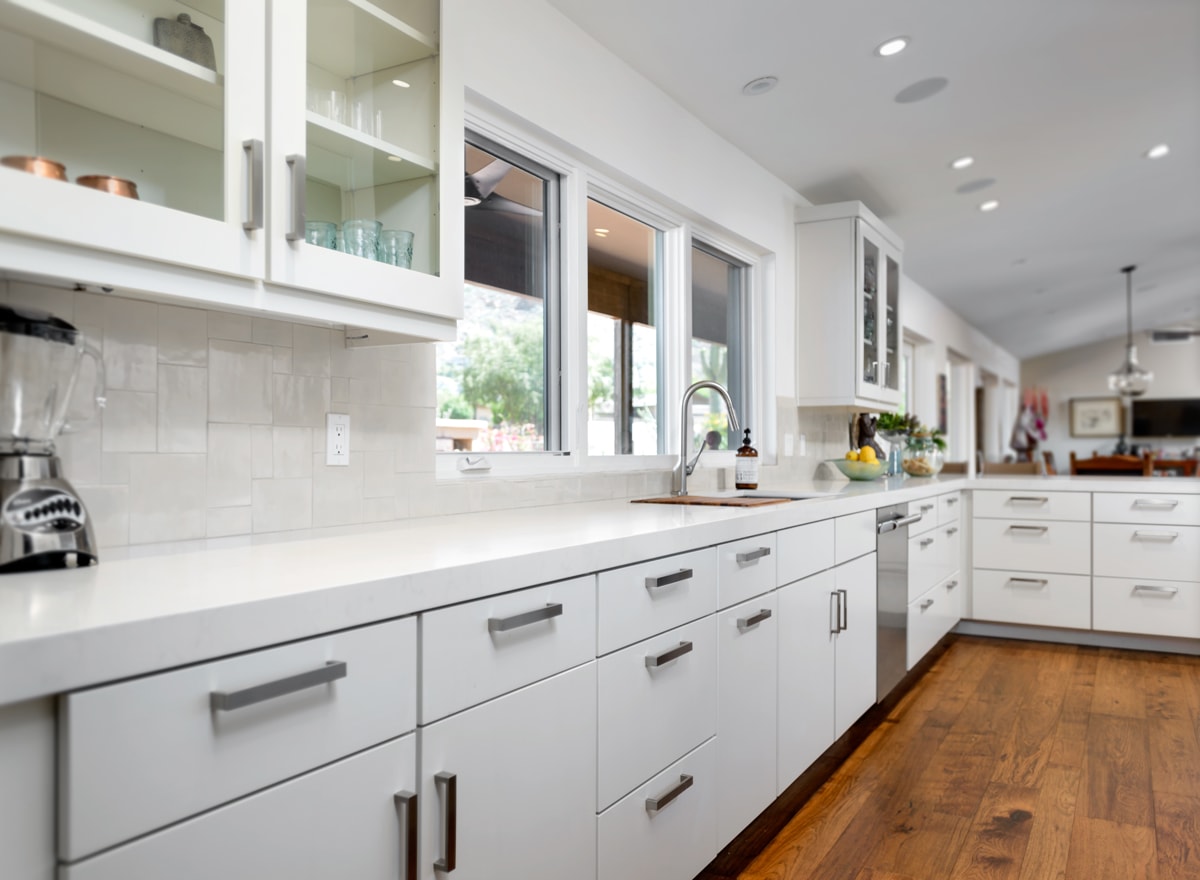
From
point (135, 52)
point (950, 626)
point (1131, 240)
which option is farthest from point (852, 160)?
point (1131, 240)

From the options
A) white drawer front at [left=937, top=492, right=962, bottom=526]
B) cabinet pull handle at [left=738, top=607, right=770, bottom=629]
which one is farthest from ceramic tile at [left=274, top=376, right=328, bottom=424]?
white drawer front at [left=937, top=492, right=962, bottom=526]

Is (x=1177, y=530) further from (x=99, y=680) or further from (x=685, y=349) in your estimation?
(x=99, y=680)

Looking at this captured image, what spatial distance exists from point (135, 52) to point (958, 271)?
6375 mm

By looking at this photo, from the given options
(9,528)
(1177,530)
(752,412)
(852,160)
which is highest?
(852,160)

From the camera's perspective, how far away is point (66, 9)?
1.08m

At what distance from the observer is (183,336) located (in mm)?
1441

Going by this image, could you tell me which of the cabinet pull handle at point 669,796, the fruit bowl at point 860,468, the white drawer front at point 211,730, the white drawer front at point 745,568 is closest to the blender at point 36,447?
the white drawer front at point 211,730

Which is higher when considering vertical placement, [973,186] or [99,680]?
[973,186]

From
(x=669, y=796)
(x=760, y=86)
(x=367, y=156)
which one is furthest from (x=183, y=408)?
(x=760, y=86)

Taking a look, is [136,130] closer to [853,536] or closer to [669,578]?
[669,578]

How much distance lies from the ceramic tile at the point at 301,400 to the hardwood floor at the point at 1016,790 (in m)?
1.50

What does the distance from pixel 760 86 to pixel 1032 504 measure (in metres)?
2.75

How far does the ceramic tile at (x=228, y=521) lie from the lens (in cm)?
148

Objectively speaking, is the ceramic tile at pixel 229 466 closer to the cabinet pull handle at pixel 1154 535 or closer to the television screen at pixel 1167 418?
the cabinet pull handle at pixel 1154 535
